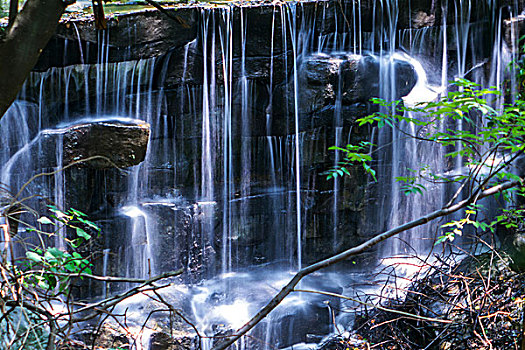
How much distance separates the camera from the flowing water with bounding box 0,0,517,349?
738 centimetres

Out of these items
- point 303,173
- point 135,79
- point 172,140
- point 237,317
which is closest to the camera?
point 237,317

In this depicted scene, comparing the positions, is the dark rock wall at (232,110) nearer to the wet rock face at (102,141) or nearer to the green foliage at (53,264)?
the wet rock face at (102,141)

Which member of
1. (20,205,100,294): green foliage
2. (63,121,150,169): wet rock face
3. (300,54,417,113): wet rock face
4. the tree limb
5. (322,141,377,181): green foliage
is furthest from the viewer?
(300,54,417,113): wet rock face

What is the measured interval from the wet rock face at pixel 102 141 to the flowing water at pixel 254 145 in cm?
25

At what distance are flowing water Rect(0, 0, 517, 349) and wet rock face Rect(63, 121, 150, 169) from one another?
25 centimetres

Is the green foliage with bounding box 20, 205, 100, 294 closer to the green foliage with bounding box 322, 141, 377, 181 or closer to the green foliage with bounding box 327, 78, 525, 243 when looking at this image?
the green foliage with bounding box 327, 78, 525, 243

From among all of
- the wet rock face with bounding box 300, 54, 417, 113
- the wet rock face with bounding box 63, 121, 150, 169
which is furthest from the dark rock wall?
the wet rock face with bounding box 63, 121, 150, 169

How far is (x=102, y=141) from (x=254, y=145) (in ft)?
9.16

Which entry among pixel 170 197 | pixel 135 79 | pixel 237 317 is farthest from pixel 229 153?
Answer: pixel 237 317

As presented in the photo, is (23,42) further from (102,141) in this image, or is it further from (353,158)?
(102,141)

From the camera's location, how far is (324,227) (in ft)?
29.4

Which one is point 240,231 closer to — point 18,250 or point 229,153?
point 229,153

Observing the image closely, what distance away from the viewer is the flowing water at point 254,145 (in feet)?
24.2

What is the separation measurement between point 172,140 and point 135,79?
1222 mm
